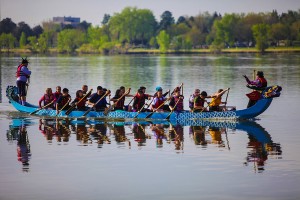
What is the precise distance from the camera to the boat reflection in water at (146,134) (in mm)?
25316

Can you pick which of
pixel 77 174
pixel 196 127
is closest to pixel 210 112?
pixel 196 127

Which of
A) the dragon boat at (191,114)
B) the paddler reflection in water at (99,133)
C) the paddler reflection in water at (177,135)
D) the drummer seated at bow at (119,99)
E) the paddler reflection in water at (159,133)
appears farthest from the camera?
the drummer seated at bow at (119,99)

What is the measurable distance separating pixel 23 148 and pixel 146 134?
16.6 ft

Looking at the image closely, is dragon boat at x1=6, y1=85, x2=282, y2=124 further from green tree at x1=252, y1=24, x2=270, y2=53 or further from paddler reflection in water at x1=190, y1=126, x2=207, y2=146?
green tree at x1=252, y1=24, x2=270, y2=53

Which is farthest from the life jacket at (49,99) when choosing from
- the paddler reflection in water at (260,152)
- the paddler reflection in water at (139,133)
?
the paddler reflection in water at (260,152)

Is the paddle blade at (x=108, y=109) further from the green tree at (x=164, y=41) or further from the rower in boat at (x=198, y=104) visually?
the green tree at (x=164, y=41)

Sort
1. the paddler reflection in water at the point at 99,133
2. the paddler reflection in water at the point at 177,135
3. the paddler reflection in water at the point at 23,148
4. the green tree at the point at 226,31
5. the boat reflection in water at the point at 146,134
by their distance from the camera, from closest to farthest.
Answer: the paddler reflection in water at the point at 23,148 → the boat reflection in water at the point at 146,134 → the paddler reflection in water at the point at 177,135 → the paddler reflection in water at the point at 99,133 → the green tree at the point at 226,31

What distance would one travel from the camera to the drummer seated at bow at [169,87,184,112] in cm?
3118

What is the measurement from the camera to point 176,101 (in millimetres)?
31375

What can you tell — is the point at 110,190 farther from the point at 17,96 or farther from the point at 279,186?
the point at 17,96

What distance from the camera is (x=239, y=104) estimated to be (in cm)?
4053

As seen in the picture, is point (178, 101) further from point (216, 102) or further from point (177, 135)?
point (177, 135)

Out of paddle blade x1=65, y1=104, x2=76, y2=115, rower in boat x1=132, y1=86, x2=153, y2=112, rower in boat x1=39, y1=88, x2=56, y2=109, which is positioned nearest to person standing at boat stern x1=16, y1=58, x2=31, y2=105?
rower in boat x1=39, y1=88, x2=56, y2=109

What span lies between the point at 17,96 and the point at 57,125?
4.52 m
